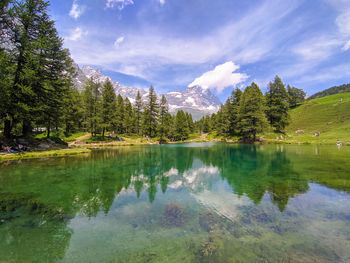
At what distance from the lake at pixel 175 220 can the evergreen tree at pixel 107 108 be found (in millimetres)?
41921

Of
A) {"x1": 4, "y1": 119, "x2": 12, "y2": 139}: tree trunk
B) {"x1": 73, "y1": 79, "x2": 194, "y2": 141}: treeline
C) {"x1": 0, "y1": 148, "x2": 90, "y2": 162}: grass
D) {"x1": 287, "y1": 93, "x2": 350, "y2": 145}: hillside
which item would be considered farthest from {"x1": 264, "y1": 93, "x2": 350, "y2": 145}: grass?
{"x1": 4, "y1": 119, "x2": 12, "y2": 139}: tree trunk

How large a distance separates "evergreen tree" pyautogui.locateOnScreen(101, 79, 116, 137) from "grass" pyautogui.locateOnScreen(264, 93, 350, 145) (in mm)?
54140

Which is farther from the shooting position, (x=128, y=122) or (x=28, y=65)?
(x=128, y=122)

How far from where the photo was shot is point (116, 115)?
6144 centimetres

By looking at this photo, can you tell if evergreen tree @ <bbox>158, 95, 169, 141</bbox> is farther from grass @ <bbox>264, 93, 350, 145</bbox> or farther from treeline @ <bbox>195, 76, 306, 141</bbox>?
grass @ <bbox>264, 93, 350, 145</bbox>

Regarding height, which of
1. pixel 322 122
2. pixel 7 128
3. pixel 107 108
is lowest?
pixel 7 128

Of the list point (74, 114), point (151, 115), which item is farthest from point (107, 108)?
point (151, 115)

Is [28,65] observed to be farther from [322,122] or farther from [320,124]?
[322,122]

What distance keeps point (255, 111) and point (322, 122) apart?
3559 cm

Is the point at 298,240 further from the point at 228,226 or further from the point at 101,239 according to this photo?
the point at 101,239

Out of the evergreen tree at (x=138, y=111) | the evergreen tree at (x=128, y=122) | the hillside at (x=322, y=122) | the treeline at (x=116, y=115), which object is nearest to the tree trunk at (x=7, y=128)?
the treeline at (x=116, y=115)

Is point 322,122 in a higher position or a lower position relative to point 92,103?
lower

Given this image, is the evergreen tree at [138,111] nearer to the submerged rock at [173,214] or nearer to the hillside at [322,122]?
the hillside at [322,122]

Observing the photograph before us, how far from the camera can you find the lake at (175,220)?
5.19 meters
